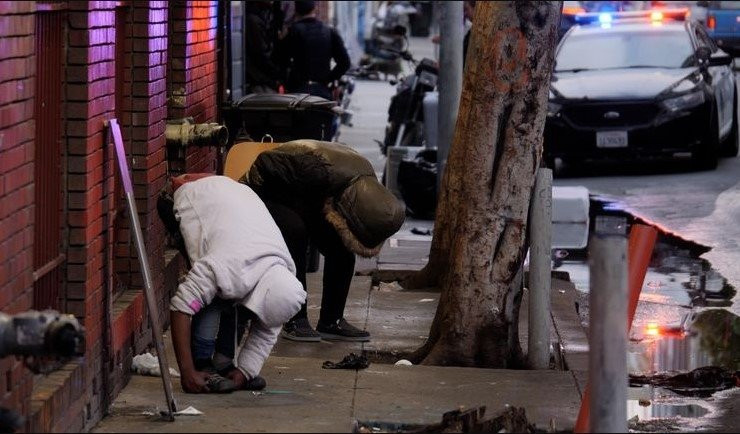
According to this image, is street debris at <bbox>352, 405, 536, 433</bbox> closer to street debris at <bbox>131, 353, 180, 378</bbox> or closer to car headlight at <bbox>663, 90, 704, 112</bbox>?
street debris at <bbox>131, 353, 180, 378</bbox>

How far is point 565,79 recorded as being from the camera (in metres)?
18.6

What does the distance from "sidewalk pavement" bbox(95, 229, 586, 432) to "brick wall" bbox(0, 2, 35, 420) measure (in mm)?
1072

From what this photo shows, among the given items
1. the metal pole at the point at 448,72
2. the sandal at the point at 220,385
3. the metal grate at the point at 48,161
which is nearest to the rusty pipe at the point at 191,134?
the sandal at the point at 220,385

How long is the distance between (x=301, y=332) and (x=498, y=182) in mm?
1601

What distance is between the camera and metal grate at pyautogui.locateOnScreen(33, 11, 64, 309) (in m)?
6.87

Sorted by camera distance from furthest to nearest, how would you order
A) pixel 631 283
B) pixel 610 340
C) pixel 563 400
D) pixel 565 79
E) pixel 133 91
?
pixel 565 79 < pixel 133 91 < pixel 563 400 < pixel 631 283 < pixel 610 340

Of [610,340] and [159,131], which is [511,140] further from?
[610,340]

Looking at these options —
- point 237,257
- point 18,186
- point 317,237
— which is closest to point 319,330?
point 317,237

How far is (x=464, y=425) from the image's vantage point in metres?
7.41

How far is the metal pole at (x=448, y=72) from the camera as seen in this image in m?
14.5

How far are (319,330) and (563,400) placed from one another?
7.25 ft

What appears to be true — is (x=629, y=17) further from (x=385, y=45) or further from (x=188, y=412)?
(x=188, y=412)

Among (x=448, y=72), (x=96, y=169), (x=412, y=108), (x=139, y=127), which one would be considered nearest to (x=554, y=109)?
(x=412, y=108)

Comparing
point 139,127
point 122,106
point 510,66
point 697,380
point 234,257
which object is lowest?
point 697,380
